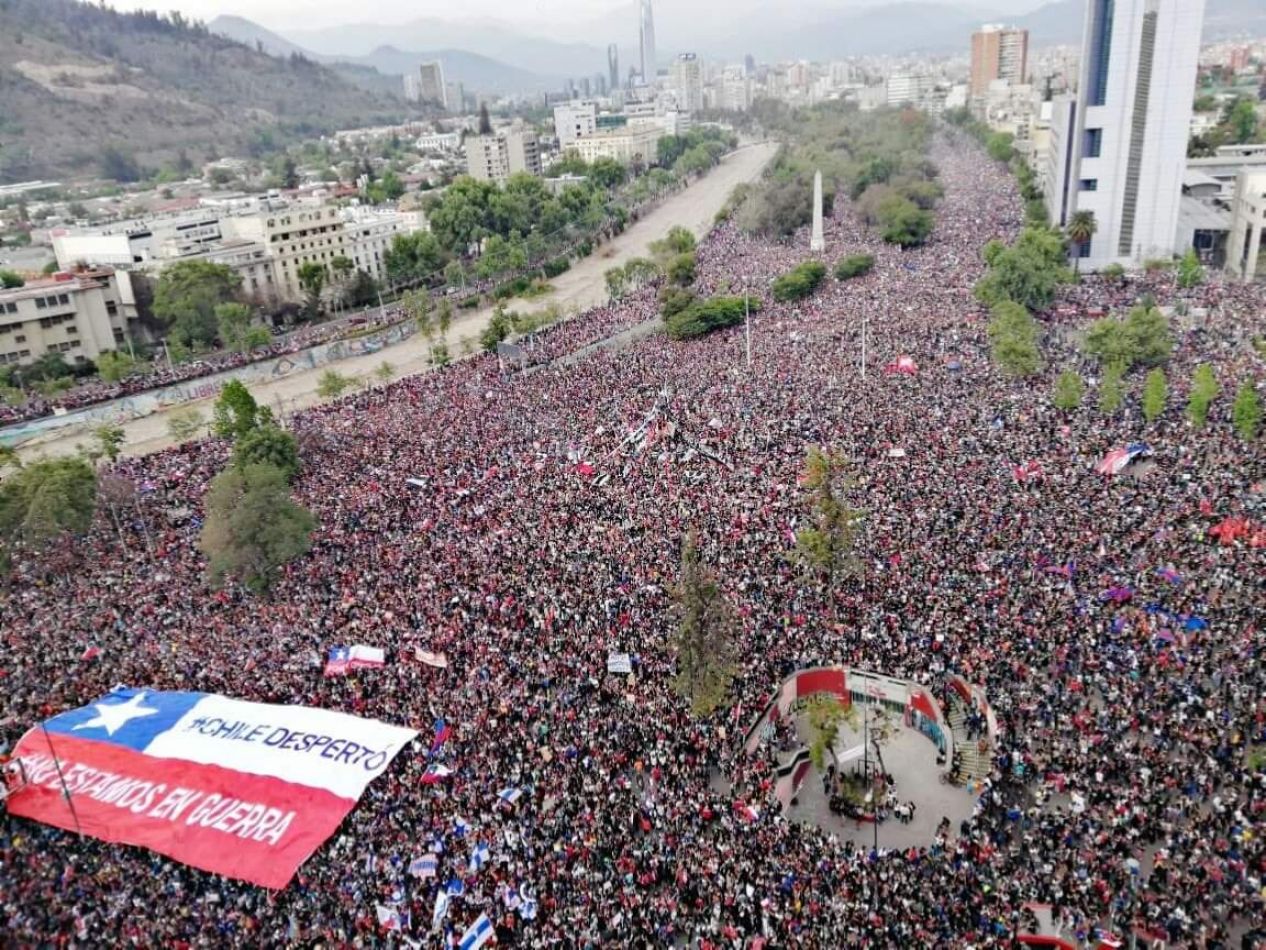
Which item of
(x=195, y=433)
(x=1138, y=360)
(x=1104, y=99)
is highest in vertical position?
(x=1104, y=99)

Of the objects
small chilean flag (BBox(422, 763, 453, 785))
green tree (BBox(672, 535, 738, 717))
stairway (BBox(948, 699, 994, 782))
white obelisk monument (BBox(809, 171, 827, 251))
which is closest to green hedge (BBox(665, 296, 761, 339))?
white obelisk monument (BBox(809, 171, 827, 251))

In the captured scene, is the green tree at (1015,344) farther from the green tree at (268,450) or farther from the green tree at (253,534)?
the green tree at (268,450)

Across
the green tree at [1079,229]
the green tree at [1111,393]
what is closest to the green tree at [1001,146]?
the green tree at [1079,229]

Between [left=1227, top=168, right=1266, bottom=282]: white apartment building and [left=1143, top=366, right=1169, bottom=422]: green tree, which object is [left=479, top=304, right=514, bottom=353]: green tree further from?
[left=1227, top=168, right=1266, bottom=282]: white apartment building

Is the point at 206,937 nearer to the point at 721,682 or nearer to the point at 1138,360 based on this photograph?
the point at 721,682

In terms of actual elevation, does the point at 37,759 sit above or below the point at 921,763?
above

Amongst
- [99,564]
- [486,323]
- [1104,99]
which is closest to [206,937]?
[99,564]
